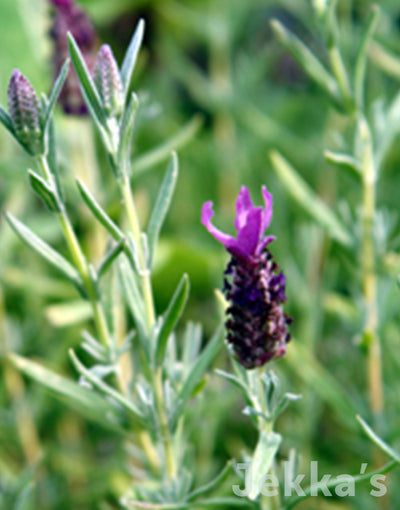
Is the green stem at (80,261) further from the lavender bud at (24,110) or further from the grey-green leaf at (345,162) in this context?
the grey-green leaf at (345,162)

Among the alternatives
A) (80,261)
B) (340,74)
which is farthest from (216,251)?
(80,261)

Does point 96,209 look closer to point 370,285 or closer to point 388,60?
point 370,285

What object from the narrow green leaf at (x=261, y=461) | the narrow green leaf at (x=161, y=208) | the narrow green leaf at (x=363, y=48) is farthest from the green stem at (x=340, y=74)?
the narrow green leaf at (x=261, y=461)

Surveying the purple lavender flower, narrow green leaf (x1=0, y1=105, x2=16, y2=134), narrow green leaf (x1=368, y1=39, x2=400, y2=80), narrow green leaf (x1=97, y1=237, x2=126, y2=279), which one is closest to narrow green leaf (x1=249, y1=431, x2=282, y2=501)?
the purple lavender flower

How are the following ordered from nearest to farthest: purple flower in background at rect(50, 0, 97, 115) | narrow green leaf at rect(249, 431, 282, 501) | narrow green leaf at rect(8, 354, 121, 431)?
narrow green leaf at rect(249, 431, 282, 501)
narrow green leaf at rect(8, 354, 121, 431)
purple flower in background at rect(50, 0, 97, 115)

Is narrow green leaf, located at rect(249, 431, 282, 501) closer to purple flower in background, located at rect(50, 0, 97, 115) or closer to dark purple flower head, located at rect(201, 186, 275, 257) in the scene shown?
dark purple flower head, located at rect(201, 186, 275, 257)
